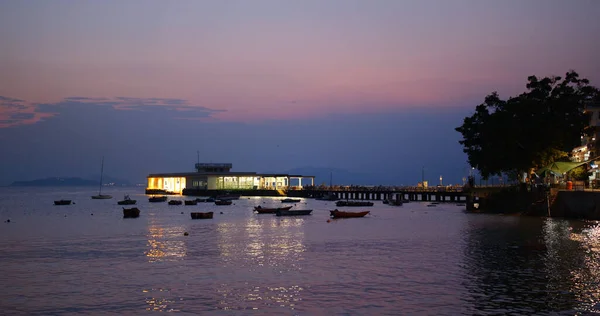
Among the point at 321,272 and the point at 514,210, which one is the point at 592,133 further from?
the point at 321,272

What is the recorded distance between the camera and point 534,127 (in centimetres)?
8625

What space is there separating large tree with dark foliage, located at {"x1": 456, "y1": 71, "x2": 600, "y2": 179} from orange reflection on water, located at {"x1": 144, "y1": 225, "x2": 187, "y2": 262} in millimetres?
48682

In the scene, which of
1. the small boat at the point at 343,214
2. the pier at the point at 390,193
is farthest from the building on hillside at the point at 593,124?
the pier at the point at 390,193

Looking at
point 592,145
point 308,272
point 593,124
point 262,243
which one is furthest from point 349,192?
point 308,272

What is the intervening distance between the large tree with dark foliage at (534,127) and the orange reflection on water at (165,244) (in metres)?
48.7

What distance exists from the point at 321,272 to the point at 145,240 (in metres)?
24.3

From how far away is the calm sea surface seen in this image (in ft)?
86.0

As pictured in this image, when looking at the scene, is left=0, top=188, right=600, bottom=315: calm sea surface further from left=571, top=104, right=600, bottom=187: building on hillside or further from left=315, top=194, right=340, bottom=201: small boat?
left=315, top=194, right=340, bottom=201: small boat

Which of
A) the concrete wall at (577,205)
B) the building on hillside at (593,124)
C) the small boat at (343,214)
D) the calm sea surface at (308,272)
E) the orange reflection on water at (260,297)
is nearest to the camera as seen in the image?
the calm sea surface at (308,272)

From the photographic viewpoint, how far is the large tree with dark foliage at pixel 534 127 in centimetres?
8700

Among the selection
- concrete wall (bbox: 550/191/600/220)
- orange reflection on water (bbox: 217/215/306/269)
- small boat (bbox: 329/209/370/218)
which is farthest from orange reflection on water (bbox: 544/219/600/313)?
small boat (bbox: 329/209/370/218)

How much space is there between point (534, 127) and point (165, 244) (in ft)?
187

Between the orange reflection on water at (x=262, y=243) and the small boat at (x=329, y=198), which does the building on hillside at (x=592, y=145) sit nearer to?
the orange reflection on water at (x=262, y=243)

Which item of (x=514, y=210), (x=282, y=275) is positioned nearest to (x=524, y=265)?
(x=282, y=275)
